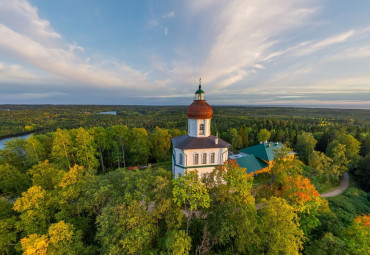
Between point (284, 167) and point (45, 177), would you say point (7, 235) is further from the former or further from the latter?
point (284, 167)

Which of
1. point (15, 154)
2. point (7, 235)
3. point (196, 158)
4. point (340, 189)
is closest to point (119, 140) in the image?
point (15, 154)

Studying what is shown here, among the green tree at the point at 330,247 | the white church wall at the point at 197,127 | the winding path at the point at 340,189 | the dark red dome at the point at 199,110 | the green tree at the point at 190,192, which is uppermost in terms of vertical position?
the dark red dome at the point at 199,110

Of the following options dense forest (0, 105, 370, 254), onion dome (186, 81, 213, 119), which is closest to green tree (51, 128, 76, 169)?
dense forest (0, 105, 370, 254)

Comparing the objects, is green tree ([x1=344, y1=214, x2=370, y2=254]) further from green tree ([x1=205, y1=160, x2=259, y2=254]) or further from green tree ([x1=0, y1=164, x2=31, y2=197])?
green tree ([x1=0, y1=164, x2=31, y2=197])

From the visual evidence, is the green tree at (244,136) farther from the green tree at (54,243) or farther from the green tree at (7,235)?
the green tree at (7,235)

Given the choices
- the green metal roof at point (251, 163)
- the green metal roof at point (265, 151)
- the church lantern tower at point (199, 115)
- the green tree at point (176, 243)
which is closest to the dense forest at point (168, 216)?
the green tree at point (176, 243)

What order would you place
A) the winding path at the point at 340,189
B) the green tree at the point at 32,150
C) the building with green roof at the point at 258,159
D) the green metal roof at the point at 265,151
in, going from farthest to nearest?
the green metal roof at the point at 265,151 → the building with green roof at the point at 258,159 → the winding path at the point at 340,189 → the green tree at the point at 32,150

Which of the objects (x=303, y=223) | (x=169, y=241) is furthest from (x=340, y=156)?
(x=169, y=241)
